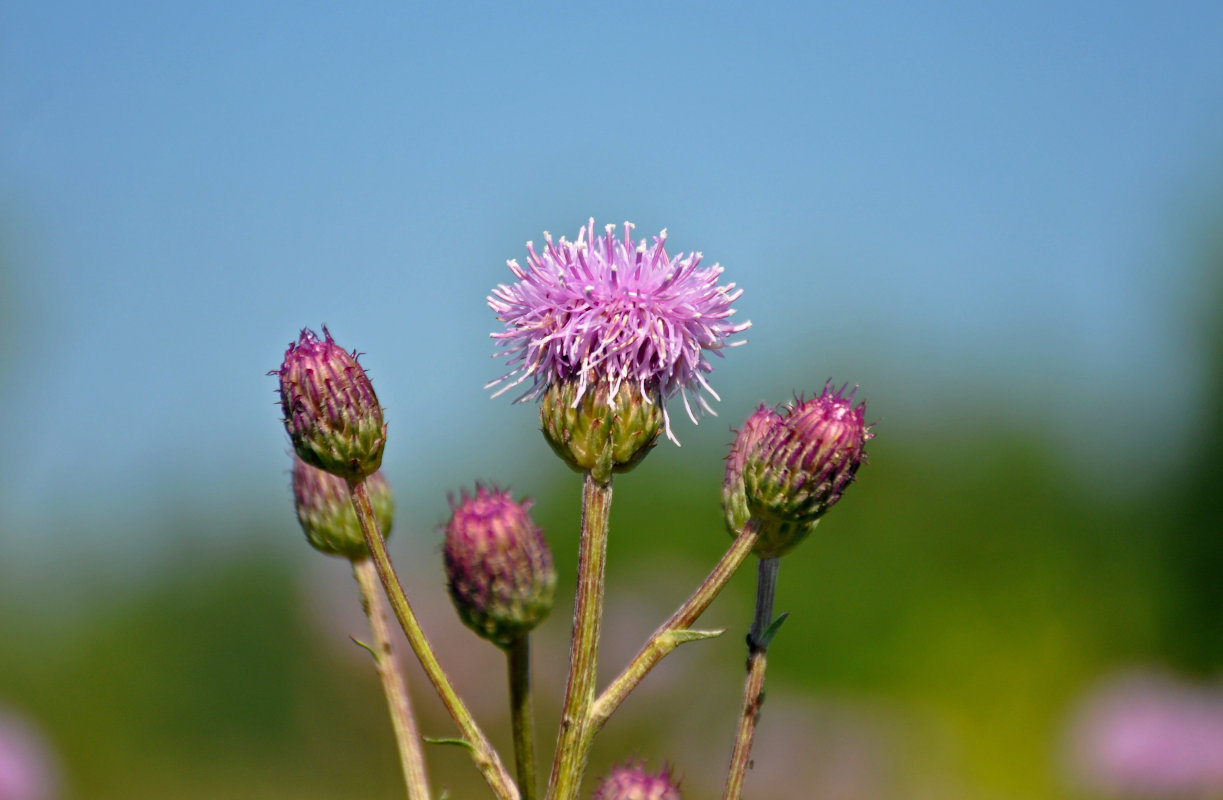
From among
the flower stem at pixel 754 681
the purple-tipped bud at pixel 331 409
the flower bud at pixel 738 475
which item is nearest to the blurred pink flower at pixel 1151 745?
the flower bud at pixel 738 475

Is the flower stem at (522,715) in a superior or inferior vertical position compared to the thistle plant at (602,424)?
inferior

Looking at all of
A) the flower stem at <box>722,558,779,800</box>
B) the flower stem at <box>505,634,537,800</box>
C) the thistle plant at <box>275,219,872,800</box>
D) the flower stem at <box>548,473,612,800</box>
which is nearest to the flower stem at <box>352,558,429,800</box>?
the thistle plant at <box>275,219,872,800</box>

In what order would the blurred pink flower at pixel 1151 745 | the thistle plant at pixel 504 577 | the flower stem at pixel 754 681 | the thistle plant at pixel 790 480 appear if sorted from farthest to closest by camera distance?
the blurred pink flower at pixel 1151 745, the thistle plant at pixel 504 577, the thistle plant at pixel 790 480, the flower stem at pixel 754 681

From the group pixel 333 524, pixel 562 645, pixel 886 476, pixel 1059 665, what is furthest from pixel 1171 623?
pixel 333 524

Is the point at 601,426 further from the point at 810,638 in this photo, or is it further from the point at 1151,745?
the point at 810,638

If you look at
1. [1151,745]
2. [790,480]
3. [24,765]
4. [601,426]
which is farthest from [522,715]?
[1151,745]

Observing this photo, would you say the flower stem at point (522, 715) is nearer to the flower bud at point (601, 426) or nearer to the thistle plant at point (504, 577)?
the thistle plant at point (504, 577)

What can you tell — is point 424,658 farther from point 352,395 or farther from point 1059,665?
point 1059,665

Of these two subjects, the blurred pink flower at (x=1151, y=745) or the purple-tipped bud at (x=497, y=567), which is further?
the blurred pink flower at (x=1151, y=745)
